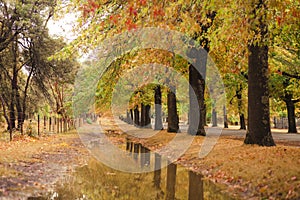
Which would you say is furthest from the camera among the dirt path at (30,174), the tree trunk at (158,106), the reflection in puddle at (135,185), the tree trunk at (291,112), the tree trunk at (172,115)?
the tree trunk at (291,112)

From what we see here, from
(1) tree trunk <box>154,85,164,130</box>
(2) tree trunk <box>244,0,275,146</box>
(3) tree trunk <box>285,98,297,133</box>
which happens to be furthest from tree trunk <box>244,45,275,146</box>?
(3) tree trunk <box>285,98,297,133</box>

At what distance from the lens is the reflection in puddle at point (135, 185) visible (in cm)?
855

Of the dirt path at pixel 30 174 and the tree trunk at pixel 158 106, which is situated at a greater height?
the tree trunk at pixel 158 106

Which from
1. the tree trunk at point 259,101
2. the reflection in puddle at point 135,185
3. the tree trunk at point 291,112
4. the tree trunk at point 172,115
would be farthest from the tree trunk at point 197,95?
the tree trunk at point 291,112

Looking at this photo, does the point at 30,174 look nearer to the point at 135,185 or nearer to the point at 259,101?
the point at 135,185

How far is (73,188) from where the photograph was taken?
9.26 m

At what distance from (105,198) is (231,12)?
569 cm

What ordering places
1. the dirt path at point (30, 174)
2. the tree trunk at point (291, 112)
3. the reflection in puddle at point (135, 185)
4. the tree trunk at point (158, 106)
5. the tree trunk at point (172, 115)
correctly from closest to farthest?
the dirt path at point (30, 174), the reflection in puddle at point (135, 185), the tree trunk at point (172, 115), the tree trunk at point (158, 106), the tree trunk at point (291, 112)

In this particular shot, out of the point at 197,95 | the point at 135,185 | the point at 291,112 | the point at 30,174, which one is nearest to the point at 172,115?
the point at 197,95

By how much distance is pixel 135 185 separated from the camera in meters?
9.80

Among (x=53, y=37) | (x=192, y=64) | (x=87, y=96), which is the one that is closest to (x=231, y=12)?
(x=192, y=64)

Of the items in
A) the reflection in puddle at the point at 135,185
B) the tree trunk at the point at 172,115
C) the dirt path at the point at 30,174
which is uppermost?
the tree trunk at the point at 172,115

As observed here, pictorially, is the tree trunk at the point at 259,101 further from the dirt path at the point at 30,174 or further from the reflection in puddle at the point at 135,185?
the dirt path at the point at 30,174

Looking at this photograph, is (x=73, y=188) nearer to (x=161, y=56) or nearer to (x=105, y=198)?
(x=105, y=198)
